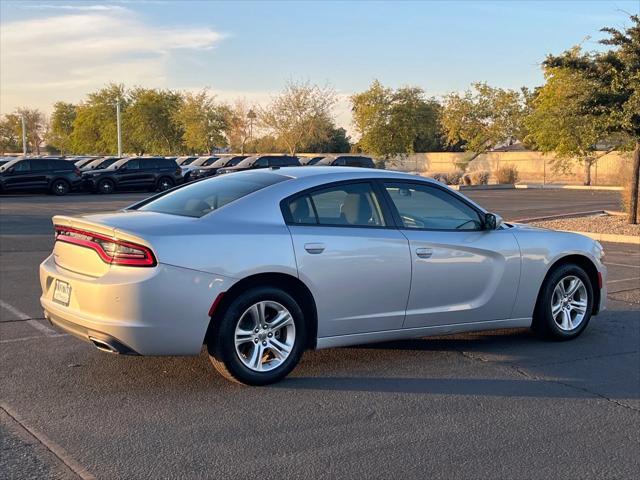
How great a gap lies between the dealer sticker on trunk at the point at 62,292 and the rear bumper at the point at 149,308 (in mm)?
207

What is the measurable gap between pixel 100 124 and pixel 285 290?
72964 millimetres

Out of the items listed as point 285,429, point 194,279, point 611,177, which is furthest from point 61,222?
point 611,177

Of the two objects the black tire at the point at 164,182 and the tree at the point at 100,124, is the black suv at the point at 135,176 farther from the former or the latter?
the tree at the point at 100,124

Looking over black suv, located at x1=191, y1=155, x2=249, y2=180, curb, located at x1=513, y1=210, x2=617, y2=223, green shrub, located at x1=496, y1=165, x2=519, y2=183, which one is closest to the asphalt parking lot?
curb, located at x1=513, y1=210, x2=617, y2=223

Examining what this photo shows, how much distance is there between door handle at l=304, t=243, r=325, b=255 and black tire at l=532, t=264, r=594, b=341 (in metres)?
2.44

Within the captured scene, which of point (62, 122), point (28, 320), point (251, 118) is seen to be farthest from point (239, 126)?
point (28, 320)

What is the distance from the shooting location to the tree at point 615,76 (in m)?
16.4

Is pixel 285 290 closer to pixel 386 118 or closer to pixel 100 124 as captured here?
pixel 386 118

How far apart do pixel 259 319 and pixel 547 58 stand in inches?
522

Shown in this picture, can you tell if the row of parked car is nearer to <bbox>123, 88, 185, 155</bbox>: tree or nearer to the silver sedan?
the silver sedan

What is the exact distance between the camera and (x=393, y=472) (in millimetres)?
4293

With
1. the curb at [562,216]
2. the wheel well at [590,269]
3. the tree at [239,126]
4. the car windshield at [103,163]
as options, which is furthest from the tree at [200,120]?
the wheel well at [590,269]

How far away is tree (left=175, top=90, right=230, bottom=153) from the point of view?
6750 centimetres

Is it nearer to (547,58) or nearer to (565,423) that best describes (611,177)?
(547,58)
